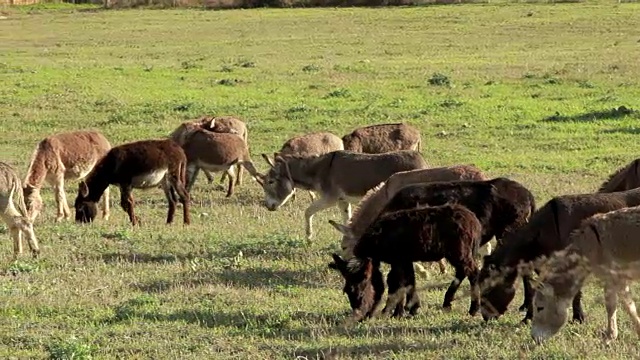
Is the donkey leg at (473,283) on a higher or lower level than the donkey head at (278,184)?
higher

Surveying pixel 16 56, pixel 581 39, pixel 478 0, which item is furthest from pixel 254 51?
pixel 478 0

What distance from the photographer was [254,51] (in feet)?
132

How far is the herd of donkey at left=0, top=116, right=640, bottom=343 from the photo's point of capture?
8.56m

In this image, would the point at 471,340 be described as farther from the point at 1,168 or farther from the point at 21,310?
the point at 1,168

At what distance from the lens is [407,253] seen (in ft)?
31.6

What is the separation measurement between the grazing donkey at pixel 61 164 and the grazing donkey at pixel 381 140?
3.77 meters

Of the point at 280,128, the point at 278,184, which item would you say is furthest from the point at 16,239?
the point at 280,128

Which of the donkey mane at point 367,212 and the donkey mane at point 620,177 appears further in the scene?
the donkey mane at point 620,177

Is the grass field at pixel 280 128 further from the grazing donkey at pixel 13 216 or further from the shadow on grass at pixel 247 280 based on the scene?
the grazing donkey at pixel 13 216

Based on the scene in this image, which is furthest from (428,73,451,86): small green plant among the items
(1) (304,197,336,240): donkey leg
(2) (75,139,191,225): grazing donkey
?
(1) (304,197,336,240): donkey leg

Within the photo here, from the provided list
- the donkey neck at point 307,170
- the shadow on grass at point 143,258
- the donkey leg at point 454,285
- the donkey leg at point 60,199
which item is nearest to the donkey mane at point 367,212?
the donkey leg at point 454,285

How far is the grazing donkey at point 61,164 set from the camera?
15023 millimetres

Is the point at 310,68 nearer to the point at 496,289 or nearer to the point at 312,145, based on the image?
the point at 312,145

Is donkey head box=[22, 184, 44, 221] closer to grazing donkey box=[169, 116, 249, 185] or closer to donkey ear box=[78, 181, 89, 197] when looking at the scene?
donkey ear box=[78, 181, 89, 197]
